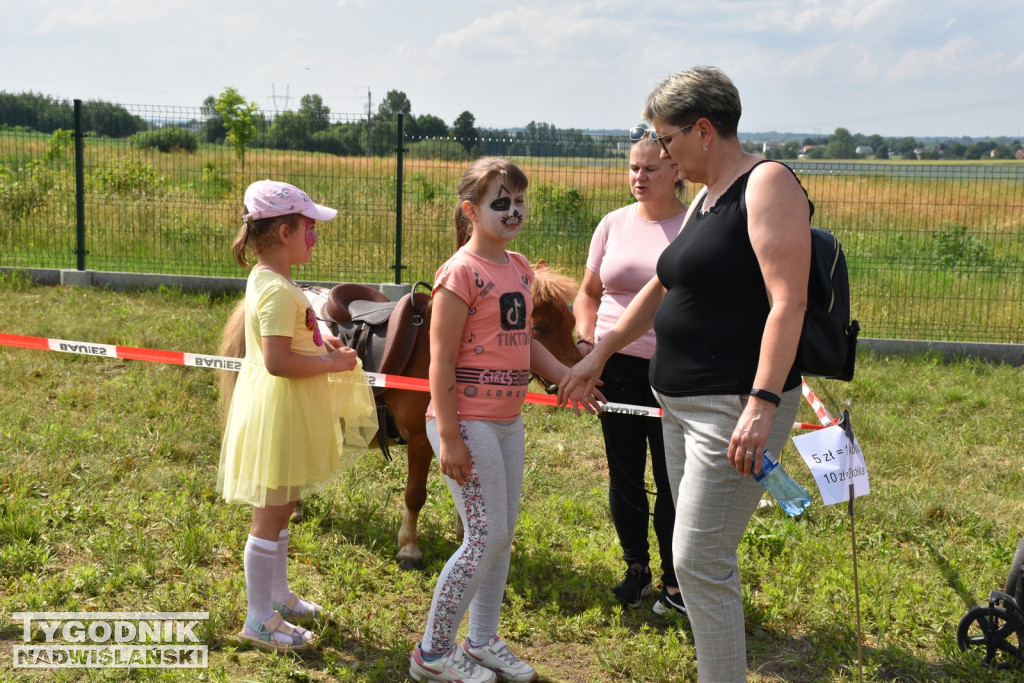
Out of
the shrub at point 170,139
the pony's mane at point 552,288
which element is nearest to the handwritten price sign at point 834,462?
the pony's mane at point 552,288

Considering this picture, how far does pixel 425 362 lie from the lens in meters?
4.61

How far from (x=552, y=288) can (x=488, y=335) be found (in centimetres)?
136

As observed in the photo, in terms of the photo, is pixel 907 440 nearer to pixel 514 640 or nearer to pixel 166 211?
pixel 514 640

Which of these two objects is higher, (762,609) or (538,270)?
(538,270)

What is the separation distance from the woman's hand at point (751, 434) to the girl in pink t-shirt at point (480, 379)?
36.9 inches

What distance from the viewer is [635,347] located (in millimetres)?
3980

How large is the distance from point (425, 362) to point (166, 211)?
831 centimetres

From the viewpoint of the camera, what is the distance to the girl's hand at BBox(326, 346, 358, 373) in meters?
3.58

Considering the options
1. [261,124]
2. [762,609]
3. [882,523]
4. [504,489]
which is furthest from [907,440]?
[261,124]

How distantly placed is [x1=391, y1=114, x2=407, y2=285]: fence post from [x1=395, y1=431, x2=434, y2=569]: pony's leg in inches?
249

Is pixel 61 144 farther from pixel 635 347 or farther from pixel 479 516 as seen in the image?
pixel 479 516

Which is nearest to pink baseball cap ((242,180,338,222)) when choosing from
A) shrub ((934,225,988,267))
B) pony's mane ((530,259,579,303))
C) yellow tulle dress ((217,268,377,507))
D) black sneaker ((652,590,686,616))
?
yellow tulle dress ((217,268,377,507))

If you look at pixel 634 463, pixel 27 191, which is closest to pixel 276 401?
pixel 634 463

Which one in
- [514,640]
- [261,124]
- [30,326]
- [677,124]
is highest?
[261,124]
